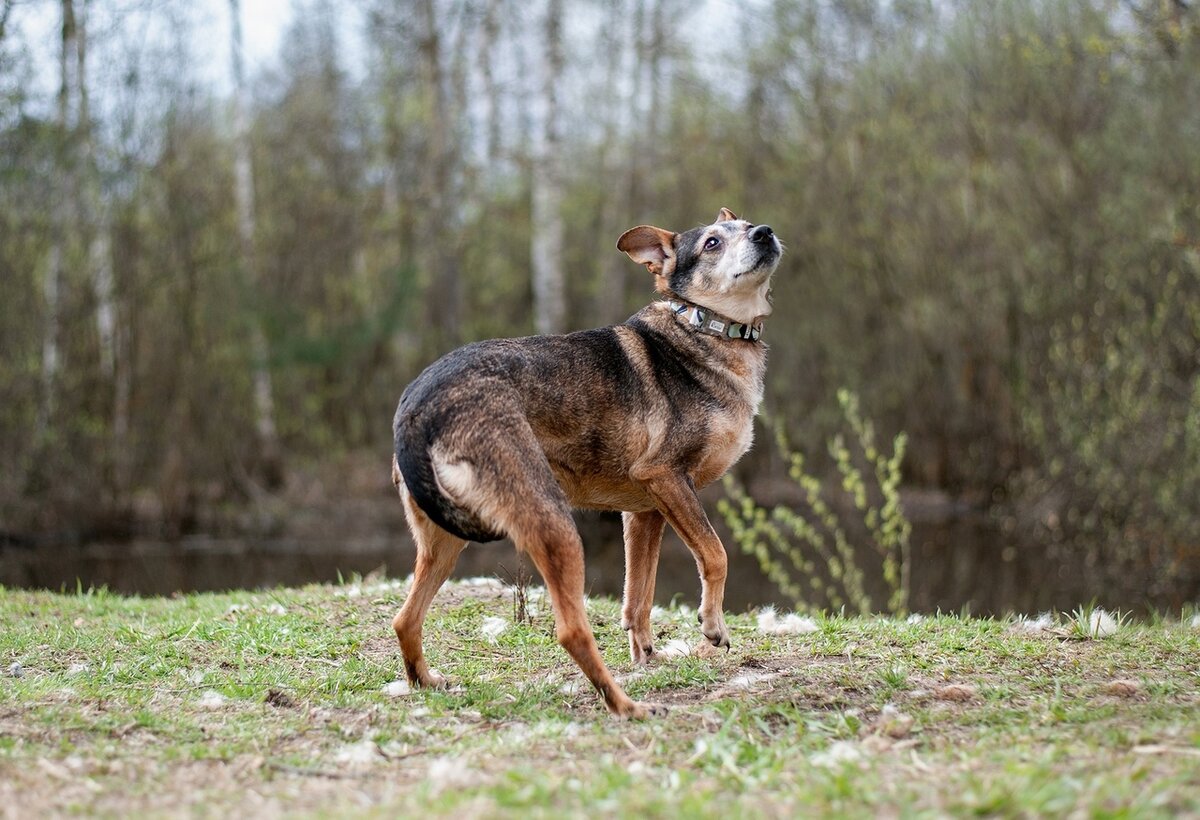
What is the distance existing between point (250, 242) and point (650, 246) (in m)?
13.1

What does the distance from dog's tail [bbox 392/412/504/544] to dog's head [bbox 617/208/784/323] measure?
181 cm

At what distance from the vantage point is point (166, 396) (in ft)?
55.1

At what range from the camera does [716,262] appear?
6031mm

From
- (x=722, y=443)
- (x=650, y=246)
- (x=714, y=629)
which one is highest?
(x=650, y=246)

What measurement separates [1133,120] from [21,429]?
15.0 meters

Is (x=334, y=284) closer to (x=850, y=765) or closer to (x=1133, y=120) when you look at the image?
(x=1133, y=120)

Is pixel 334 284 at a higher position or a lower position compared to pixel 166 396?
higher

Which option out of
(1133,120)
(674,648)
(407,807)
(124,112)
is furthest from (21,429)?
(1133,120)

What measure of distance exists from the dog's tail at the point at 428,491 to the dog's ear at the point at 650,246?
1881 millimetres

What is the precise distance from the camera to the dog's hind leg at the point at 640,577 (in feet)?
19.3

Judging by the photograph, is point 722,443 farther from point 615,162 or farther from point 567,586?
point 615,162

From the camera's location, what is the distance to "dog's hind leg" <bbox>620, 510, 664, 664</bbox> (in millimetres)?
5879

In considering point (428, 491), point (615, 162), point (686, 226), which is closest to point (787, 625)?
point (428, 491)

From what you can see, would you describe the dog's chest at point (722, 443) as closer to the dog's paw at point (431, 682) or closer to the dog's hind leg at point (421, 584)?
the dog's hind leg at point (421, 584)
